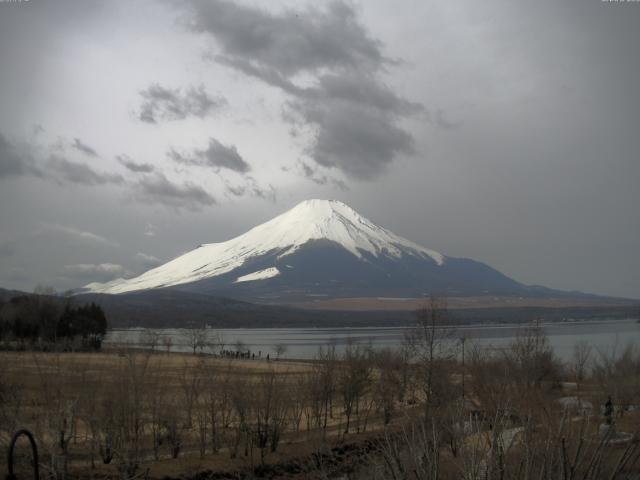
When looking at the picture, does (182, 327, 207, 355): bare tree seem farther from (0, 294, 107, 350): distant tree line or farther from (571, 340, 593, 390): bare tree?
(571, 340, 593, 390): bare tree

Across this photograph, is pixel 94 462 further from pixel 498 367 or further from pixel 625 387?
pixel 625 387

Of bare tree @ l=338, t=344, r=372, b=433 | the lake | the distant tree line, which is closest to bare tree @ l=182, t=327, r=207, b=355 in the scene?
the lake

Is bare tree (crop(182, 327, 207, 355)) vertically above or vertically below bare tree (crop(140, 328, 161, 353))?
below

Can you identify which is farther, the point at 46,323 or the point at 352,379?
the point at 46,323

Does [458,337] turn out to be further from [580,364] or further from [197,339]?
[197,339]

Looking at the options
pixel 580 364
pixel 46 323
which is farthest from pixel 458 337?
pixel 46 323

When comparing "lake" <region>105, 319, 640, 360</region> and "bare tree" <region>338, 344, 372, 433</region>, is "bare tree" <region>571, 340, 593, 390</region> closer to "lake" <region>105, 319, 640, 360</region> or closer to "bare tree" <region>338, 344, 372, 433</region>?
"lake" <region>105, 319, 640, 360</region>

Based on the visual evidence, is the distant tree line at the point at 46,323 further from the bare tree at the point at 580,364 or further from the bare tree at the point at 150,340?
the bare tree at the point at 580,364

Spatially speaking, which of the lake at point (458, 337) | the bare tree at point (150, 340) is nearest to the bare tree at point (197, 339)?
the lake at point (458, 337)

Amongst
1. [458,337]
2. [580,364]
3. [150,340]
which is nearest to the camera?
[580,364]

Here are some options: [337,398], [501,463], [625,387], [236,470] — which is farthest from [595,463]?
[337,398]

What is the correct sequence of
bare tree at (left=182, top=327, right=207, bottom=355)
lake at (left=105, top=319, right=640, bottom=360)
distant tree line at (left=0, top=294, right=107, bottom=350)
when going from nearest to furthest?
lake at (left=105, top=319, right=640, bottom=360), distant tree line at (left=0, top=294, right=107, bottom=350), bare tree at (left=182, top=327, right=207, bottom=355)

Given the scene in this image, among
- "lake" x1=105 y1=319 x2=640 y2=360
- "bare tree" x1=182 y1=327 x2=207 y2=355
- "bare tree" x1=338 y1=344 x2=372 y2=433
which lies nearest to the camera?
"bare tree" x1=338 y1=344 x2=372 y2=433

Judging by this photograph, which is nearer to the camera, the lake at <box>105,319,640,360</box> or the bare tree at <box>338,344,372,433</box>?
the bare tree at <box>338,344,372,433</box>
